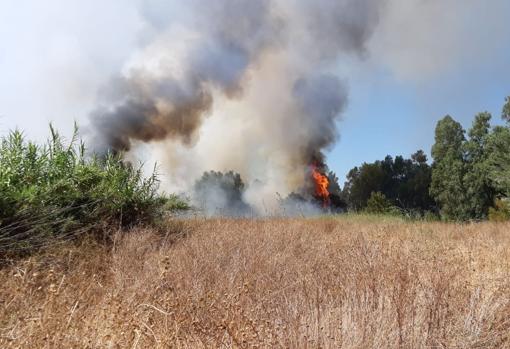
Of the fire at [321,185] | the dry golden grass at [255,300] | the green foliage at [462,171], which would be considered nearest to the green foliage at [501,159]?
the green foliage at [462,171]

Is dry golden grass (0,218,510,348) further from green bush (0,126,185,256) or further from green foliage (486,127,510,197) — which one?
green foliage (486,127,510,197)

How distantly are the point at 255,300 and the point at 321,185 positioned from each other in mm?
24965

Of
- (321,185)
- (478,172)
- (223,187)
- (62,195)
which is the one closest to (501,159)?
(478,172)

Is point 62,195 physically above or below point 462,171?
below

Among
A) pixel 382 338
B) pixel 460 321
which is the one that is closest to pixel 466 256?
pixel 460 321

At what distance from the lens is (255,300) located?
3266 mm

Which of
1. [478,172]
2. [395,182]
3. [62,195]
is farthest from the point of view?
[395,182]

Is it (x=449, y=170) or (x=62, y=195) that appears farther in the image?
(x=449, y=170)

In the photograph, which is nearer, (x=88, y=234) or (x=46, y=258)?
(x=46, y=258)

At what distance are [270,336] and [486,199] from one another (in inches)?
1166

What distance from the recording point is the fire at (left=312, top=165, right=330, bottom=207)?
2777cm

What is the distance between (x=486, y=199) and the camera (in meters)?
27.8

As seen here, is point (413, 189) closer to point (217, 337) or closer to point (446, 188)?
point (446, 188)

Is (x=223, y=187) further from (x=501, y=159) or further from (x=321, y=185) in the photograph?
(x=501, y=159)
